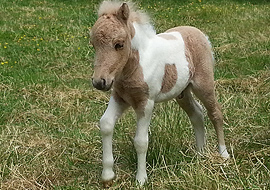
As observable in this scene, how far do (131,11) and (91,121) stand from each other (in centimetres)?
193

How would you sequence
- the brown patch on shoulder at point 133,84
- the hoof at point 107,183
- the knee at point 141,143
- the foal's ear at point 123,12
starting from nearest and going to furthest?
1. the foal's ear at point 123,12
2. the brown patch on shoulder at point 133,84
3. the knee at point 141,143
4. the hoof at point 107,183

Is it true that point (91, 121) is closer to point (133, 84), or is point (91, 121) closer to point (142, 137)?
A: point (142, 137)

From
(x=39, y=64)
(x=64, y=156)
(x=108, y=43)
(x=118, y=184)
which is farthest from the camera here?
(x=39, y=64)

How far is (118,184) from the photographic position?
355 centimetres

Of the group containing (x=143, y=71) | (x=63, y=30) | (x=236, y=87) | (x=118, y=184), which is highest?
(x=143, y=71)

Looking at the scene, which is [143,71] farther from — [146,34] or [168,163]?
[168,163]

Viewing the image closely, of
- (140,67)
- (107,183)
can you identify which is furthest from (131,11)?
(107,183)

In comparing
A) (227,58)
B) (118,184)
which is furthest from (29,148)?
(227,58)

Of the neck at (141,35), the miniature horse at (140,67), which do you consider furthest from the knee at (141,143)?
the neck at (141,35)

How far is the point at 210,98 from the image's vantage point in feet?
12.8

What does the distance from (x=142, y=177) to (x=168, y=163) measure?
1.22 feet

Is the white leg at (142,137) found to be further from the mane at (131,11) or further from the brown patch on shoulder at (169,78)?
the mane at (131,11)

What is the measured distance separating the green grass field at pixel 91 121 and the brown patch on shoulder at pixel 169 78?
58 cm

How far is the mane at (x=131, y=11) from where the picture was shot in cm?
321
